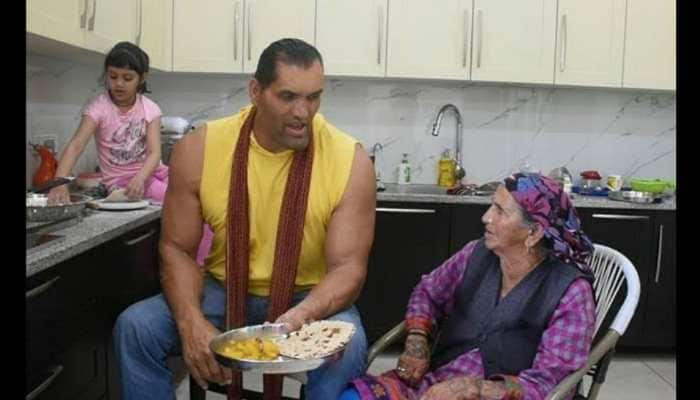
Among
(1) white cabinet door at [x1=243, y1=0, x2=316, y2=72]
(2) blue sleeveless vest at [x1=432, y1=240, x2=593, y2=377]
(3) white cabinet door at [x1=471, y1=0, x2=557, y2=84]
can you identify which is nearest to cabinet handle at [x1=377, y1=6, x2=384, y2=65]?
(1) white cabinet door at [x1=243, y1=0, x2=316, y2=72]

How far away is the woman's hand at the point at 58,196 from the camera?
2.25 metres

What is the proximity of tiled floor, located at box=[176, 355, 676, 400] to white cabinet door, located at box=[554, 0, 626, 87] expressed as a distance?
138 centimetres

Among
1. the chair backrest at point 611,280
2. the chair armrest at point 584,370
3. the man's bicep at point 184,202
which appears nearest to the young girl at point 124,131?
the man's bicep at point 184,202

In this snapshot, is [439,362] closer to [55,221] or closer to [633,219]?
[55,221]

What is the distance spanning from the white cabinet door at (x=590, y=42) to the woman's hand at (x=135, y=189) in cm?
207

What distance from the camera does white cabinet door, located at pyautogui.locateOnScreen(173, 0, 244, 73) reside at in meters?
3.64

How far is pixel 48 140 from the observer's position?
3.11 m

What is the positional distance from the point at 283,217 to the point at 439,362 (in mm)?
572

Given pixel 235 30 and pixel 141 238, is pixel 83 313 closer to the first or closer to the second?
pixel 141 238

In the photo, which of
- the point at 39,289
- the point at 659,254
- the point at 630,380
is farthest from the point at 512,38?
the point at 39,289

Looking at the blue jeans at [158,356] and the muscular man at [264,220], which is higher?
the muscular man at [264,220]

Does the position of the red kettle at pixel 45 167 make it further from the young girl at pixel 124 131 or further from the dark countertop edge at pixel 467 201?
the dark countertop edge at pixel 467 201
